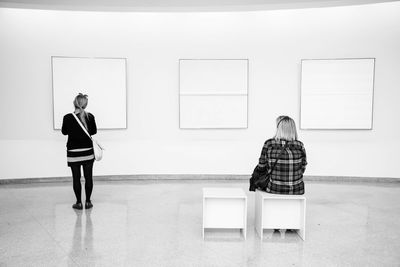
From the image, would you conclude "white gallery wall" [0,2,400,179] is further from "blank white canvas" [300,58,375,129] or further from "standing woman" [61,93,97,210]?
"standing woman" [61,93,97,210]

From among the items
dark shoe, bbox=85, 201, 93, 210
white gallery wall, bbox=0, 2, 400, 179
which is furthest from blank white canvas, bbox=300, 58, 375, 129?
dark shoe, bbox=85, 201, 93, 210

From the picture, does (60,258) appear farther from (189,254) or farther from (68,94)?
(68,94)

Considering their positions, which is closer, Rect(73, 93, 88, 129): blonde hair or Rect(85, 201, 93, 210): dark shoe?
Rect(73, 93, 88, 129): blonde hair

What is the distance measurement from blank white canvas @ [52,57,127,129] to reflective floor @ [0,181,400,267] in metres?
1.83

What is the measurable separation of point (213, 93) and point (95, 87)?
2536 mm

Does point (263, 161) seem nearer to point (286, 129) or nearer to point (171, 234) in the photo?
point (286, 129)

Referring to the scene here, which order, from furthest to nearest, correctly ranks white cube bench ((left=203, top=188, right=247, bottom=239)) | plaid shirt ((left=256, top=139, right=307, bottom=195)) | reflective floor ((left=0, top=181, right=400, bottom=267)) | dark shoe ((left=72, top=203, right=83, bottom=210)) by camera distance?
dark shoe ((left=72, top=203, right=83, bottom=210)) < white cube bench ((left=203, top=188, right=247, bottom=239)) < plaid shirt ((left=256, top=139, right=307, bottom=195)) < reflective floor ((left=0, top=181, right=400, bottom=267))

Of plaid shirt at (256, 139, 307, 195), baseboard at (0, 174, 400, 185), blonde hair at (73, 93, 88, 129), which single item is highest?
blonde hair at (73, 93, 88, 129)

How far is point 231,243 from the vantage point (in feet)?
14.0

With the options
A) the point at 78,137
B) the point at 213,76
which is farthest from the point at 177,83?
the point at 78,137

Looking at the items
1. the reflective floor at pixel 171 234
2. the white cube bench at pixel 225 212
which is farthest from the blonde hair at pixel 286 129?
the reflective floor at pixel 171 234

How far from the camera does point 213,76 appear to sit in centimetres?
809

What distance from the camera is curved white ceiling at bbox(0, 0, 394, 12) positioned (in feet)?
22.6

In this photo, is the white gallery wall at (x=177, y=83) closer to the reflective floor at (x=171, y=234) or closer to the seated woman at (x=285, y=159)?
the reflective floor at (x=171, y=234)
